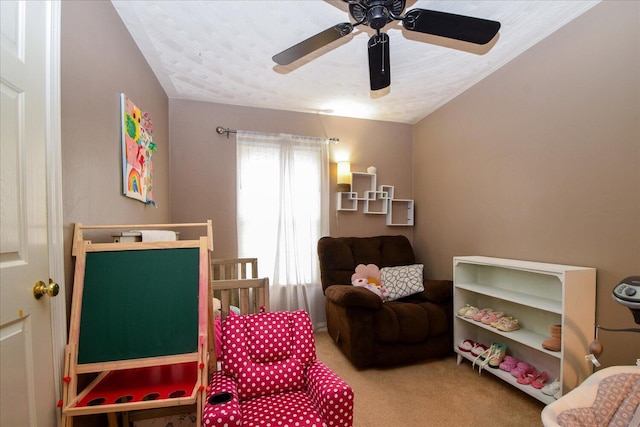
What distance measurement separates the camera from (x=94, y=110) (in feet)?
4.82

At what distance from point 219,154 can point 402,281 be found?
2.44 m

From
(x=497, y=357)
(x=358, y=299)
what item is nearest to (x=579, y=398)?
(x=497, y=357)

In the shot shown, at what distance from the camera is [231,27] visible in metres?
1.97

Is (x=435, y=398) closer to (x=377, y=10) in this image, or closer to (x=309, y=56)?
(x=377, y=10)

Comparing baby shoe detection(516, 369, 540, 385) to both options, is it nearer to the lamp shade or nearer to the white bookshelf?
the white bookshelf

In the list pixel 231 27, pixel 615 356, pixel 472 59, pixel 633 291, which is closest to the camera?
pixel 633 291

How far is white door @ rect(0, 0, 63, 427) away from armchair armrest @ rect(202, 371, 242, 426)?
60cm

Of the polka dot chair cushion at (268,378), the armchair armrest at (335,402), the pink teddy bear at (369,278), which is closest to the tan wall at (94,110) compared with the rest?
the polka dot chair cushion at (268,378)

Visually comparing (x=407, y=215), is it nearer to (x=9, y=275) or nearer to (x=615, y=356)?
(x=615, y=356)

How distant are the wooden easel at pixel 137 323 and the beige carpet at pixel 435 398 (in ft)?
3.90

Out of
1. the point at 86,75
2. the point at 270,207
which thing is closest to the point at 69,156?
the point at 86,75

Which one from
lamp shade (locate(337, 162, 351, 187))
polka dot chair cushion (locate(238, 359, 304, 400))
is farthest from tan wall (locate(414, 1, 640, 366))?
polka dot chair cushion (locate(238, 359, 304, 400))

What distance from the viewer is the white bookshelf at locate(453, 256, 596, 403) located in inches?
67.6

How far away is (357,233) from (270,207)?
1.15 meters
